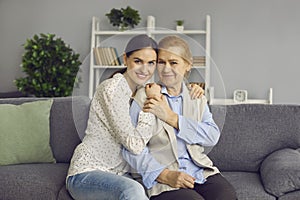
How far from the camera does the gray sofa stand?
246cm

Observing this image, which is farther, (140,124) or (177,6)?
(177,6)

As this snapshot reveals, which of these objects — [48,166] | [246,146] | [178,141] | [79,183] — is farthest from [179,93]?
[48,166]

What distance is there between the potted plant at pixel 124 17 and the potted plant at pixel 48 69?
20.4 inches

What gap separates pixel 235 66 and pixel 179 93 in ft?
10.4

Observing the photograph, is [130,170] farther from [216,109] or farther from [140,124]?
[216,109]

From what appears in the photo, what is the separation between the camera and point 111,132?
226 centimetres

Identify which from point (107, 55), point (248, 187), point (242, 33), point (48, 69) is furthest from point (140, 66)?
point (242, 33)

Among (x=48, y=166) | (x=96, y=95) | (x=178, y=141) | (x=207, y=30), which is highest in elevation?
(x=207, y=30)

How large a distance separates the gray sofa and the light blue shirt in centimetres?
18

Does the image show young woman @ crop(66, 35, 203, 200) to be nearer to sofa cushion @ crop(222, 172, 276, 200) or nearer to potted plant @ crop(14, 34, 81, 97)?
sofa cushion @ crop(222, 172, 276, 200)

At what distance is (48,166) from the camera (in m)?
2.81

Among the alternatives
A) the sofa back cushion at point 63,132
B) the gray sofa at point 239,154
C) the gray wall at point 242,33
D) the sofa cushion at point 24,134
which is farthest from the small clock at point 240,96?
the sofa cushion at point 24,134

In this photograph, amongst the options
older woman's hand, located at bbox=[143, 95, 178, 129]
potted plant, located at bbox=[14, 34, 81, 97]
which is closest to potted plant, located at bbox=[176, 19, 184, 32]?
potted plant, located at bbox=[14, 34, 81, 97]

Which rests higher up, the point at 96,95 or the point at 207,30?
the point at 207,30
